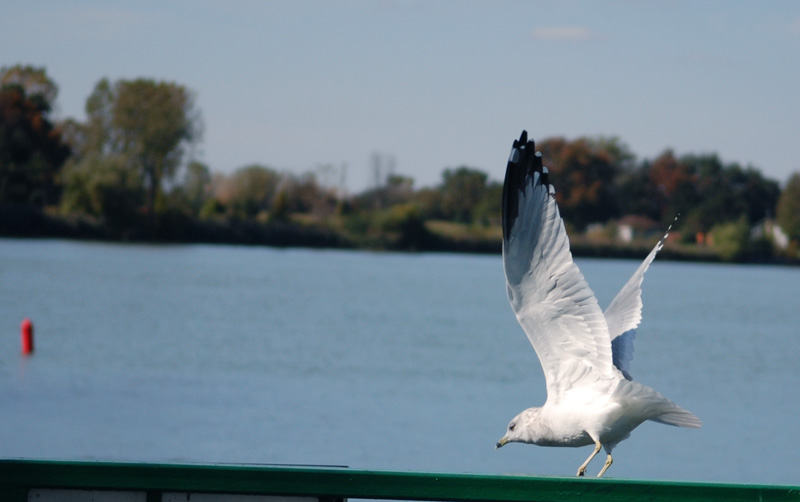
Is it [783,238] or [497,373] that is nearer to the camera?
[497,373]

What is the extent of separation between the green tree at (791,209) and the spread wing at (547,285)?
66.2 metres

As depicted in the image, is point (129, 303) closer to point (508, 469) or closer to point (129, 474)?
point (508, 469)

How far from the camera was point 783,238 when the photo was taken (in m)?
68.0

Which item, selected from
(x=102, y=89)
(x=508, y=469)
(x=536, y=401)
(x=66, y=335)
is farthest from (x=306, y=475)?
(x=102, y=89)

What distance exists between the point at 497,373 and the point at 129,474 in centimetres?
2283

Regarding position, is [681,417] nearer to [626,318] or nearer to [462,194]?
[626,318]

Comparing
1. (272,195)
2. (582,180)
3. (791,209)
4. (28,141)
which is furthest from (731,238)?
(28,141)

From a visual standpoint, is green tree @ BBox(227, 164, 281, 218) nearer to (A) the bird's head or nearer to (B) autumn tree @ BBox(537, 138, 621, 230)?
(B) autumn tree @ BBox(537, 138, 621, 230)

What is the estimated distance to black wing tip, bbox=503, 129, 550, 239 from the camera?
12.8ft

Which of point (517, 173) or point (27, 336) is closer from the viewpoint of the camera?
point (517, 173)

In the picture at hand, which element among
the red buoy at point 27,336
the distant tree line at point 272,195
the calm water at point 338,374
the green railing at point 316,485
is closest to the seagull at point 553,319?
the green railing at point 316,485

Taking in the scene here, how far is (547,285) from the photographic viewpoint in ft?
12.7

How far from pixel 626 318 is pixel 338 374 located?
19963 millimetres

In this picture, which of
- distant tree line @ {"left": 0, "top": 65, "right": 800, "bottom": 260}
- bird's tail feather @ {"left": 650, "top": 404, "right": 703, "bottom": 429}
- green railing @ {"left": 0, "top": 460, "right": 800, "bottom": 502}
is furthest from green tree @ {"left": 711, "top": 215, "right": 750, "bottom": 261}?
green railing @ {"left": 0, "top": 460, "right": 800, "bottom": 502}
